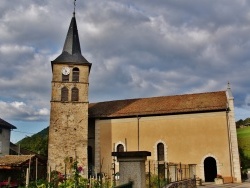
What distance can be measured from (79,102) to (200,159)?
44.9 ft

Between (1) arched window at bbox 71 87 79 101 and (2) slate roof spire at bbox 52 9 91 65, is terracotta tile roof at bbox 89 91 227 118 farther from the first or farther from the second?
(2) slate roof spire at bbox 52 9 91 65

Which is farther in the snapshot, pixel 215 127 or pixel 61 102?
pixel 61 102

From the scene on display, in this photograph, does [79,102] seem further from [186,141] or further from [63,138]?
[186,141]

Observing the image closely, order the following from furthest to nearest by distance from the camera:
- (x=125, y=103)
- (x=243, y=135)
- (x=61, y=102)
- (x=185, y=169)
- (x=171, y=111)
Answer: (x=243, y=135), (x=125, y=103), (x=61, y=102), (x=171, y=111), (x=185, y=169)

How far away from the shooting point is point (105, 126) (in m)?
31.6

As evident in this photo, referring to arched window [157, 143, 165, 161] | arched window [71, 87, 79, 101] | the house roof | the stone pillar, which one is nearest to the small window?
arched window [71, 87, 79, 101]

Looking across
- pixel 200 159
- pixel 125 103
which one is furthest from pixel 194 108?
pixel 125 103

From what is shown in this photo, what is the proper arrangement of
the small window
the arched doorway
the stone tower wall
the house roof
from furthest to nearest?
1. the house roof
2. the small window
3. the stone tower wall
4. the arched doorway

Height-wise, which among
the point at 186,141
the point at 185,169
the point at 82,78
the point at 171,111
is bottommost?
the point at 185,169

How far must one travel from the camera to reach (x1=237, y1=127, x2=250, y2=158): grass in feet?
158

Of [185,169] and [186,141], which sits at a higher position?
[186,141]

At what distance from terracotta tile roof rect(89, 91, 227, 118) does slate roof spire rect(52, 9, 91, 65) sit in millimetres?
5958

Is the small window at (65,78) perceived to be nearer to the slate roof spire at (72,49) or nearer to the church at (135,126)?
the church at (135,126)

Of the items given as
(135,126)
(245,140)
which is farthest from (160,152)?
(245,140)
